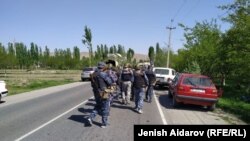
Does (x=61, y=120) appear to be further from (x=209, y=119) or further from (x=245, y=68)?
(x=245, y=68)

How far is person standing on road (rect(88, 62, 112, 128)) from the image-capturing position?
9.16m

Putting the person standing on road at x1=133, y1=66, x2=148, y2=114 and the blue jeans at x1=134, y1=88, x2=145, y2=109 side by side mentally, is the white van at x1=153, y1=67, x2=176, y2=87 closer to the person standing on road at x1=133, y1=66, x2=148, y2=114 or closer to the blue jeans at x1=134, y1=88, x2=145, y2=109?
the person standing on road at x1=133, y1=66, x2=148, y2=114

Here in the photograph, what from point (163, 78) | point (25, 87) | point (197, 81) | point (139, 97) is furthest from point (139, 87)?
point (25, 87)

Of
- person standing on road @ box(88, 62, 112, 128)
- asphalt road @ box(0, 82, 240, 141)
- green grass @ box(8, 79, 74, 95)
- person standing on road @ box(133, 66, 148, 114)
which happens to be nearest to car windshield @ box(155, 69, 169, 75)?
green grass @ box(8, 79, 74, 95)

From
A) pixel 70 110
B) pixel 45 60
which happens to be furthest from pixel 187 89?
pixel 45 60

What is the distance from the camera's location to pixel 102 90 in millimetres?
9172

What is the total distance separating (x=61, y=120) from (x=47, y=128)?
1.30 m

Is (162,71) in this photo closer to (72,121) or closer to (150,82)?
(150,82)

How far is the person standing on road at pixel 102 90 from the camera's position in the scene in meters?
9.16

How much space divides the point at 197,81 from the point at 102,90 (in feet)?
20.7

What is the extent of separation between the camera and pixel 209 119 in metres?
11.5

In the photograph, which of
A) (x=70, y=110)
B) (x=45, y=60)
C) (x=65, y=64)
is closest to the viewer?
(x=70, y=110)

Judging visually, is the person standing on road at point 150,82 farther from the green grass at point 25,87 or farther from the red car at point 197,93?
the green grass at point 25,87

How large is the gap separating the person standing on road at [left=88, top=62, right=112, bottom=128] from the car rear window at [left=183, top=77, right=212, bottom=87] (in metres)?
5.76
